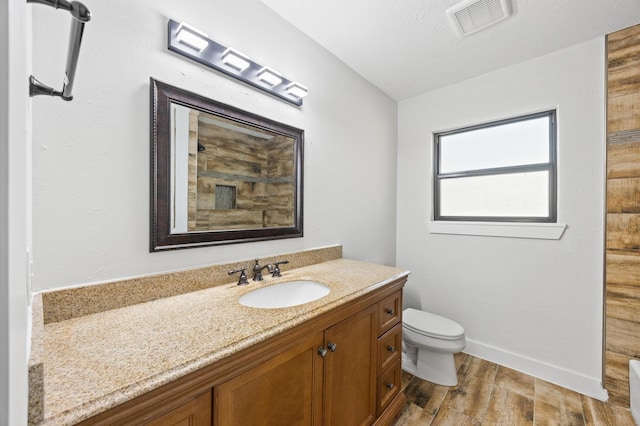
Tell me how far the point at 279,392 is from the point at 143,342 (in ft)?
1.51

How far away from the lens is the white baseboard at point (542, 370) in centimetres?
180

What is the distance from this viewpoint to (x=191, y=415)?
2.25ft

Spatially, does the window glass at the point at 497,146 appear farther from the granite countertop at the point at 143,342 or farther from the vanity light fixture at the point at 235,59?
the vanity light fixture at the point at 235,59

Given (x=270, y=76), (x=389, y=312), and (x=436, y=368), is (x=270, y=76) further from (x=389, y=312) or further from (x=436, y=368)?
(x=436, y=368)

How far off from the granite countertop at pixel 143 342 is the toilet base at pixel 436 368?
1201 millimetres

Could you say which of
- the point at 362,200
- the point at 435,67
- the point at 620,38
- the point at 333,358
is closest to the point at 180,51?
the point at 333,358

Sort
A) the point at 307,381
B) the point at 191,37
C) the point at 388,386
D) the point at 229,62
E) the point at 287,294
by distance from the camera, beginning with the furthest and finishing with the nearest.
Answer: the point at 388,386
the point at 287,294
the point at 229,62
the point at 191,37
the point at 307,381

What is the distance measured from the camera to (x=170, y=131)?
1.15m

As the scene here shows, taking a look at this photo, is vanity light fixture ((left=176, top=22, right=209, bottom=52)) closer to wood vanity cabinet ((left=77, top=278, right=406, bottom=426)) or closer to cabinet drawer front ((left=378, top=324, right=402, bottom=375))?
wood vanity cabinet ((left=77, top=278, right=406, bottom=426))

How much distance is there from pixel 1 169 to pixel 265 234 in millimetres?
1318

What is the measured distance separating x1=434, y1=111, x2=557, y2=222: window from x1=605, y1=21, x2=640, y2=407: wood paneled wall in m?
0.32

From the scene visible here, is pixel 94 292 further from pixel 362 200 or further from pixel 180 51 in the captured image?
pixel 362 200

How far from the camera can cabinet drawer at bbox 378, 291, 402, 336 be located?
4.71ft

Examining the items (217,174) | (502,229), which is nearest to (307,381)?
(217,174)
